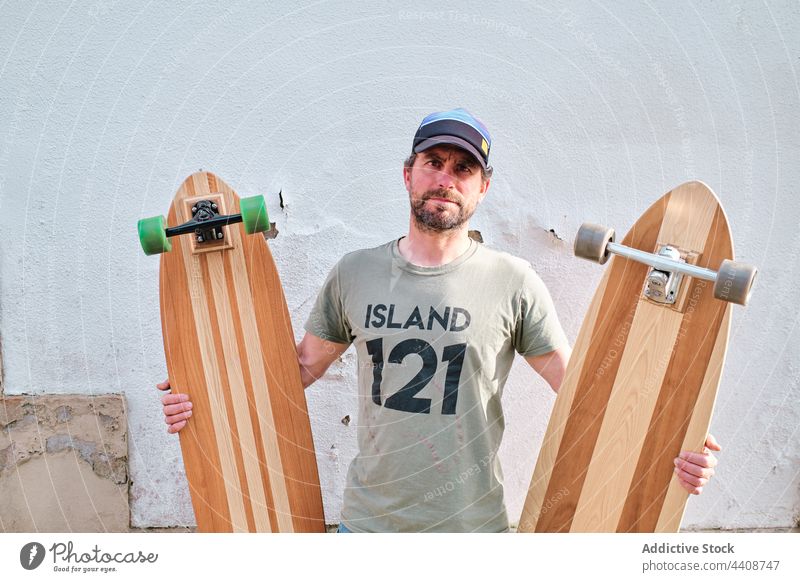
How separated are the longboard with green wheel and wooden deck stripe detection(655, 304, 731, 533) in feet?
3.49

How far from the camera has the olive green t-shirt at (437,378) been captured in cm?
201

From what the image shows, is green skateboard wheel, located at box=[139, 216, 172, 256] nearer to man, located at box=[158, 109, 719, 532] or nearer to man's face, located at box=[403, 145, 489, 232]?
man, located at box=[158, 109, 719, 532]

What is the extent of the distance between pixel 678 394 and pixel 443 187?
898mm

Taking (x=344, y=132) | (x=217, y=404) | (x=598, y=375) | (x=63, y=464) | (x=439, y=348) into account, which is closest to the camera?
(x=439, y=348)

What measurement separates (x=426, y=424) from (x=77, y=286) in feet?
→ 4.94

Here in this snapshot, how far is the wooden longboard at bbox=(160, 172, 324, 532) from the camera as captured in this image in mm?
2342

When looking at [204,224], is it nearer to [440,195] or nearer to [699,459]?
[440,195]

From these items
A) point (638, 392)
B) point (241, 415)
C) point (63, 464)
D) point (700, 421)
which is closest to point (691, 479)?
point (700, 421)

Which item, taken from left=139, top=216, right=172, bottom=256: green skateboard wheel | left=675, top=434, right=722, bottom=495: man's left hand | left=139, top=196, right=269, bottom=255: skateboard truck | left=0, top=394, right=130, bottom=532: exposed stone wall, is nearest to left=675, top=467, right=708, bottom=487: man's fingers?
left=675, top=434, right=722, bottom=495: man's left hand

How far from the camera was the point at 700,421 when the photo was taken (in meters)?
2.09

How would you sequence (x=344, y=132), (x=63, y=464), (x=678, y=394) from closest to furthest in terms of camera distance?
(x=678, y=394) → (x=344, y=132) → (x=63, y=464)

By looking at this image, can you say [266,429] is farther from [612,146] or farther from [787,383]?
[787,383]

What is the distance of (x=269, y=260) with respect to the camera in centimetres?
237

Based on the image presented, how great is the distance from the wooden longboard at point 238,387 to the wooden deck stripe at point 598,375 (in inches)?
30.5
